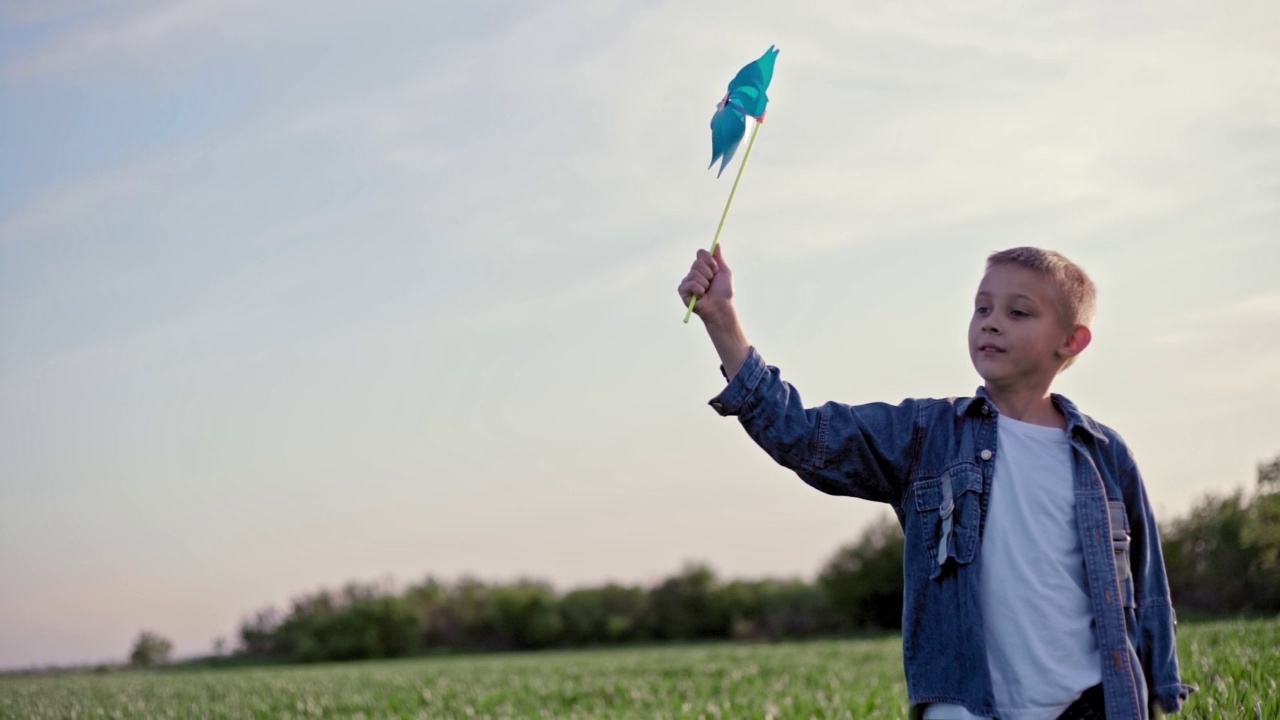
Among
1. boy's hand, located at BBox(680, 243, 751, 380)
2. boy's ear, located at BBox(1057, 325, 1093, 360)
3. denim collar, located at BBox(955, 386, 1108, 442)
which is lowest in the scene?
denim collar, located at BBox(955, 386, 1108, 442)

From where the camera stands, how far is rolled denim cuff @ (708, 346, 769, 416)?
137 inches

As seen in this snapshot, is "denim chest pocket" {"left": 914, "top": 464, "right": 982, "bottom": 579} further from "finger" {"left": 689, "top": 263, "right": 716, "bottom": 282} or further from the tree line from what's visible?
the tree line

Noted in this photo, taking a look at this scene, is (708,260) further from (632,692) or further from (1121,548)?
(632,692)

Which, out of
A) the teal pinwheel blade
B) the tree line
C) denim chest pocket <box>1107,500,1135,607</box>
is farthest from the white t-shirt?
the tree line

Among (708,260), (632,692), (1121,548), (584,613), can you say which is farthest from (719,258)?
(584,613)

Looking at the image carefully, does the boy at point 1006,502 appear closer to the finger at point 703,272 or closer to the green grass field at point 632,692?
the finger at point 703,272

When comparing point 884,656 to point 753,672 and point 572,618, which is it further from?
point 572,618

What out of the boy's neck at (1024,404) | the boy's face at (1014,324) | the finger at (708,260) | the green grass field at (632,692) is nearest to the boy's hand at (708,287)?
the finger at (708,260)

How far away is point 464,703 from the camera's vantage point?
10.4 m

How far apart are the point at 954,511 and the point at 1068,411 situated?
55 centimetres

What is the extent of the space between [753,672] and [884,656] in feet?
10.0

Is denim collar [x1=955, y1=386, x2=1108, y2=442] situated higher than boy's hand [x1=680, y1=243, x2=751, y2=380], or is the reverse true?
boy's hand [x1=680, y1=243, x2=751, y2=380]

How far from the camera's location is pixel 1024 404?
151 inches

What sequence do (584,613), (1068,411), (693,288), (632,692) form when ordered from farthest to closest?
(584,613)
(632,692)
(1068,411)
(693,288)
